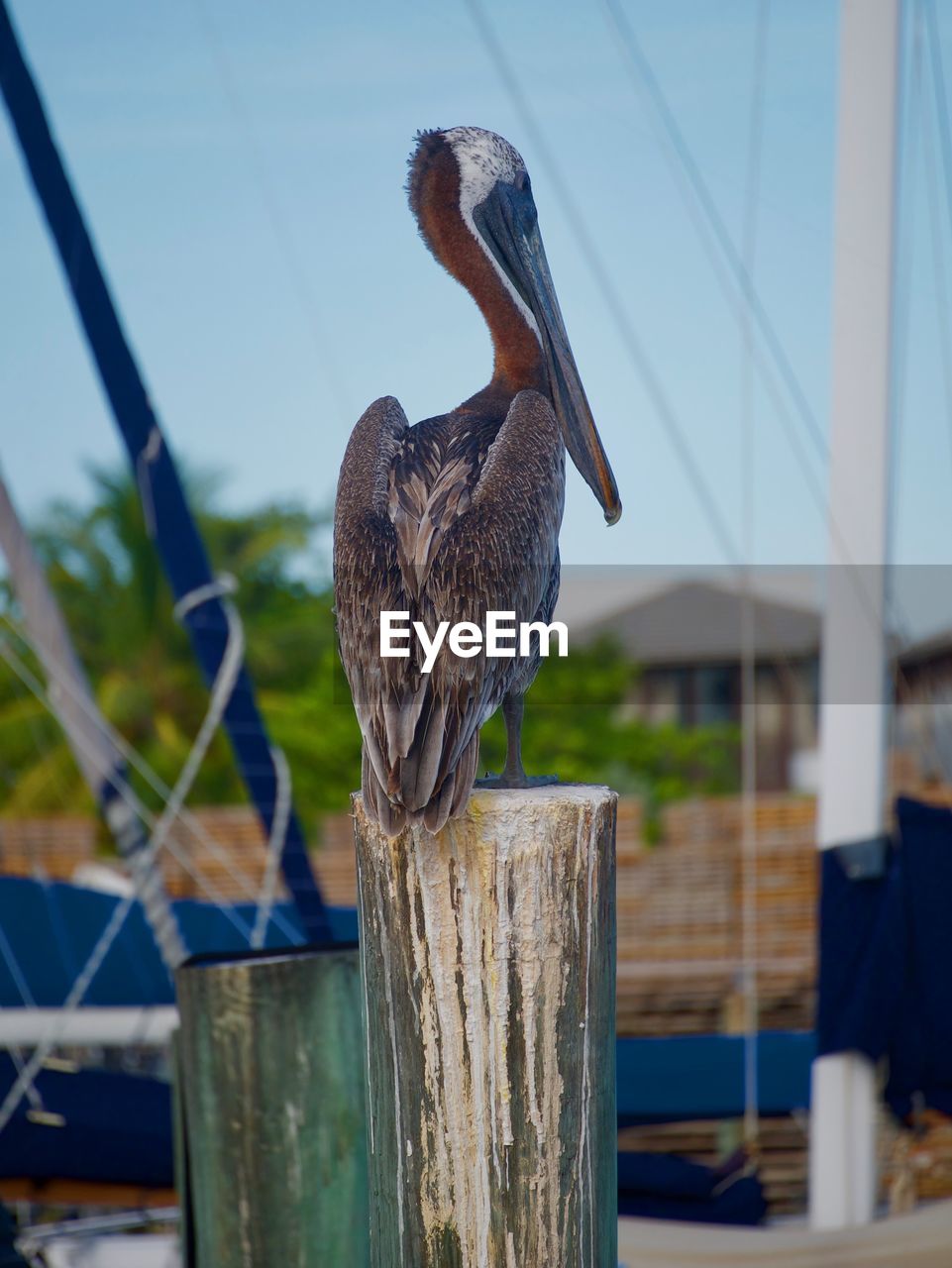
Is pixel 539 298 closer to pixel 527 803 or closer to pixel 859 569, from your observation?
pixel 527 803

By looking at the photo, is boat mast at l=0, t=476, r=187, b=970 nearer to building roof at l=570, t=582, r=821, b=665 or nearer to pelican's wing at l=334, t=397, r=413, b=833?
pelican's wing at l=334, t=397, r=413, b=833

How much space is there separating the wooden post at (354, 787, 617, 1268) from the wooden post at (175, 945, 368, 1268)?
82 cm

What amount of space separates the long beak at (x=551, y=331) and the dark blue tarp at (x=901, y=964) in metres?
2.52

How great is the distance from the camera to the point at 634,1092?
20.8 ft

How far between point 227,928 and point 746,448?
11.0 feet

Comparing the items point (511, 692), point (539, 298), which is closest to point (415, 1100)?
point (511, 692)

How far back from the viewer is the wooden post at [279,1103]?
278 centimetres

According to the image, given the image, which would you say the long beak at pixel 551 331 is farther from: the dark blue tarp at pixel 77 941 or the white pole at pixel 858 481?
the dark blue tarp at pixel 77 941

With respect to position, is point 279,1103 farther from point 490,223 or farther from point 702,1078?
point 702,1078

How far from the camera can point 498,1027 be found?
76.4 inches

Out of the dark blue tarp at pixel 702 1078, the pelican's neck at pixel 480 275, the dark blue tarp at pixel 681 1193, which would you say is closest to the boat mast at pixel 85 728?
the dark blue tarp at pixel 681 1193

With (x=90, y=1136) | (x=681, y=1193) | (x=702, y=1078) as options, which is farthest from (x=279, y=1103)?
(x=702, y=1078)

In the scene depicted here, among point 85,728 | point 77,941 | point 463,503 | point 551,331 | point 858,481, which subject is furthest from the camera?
point 77,941

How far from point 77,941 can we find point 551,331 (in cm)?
475
